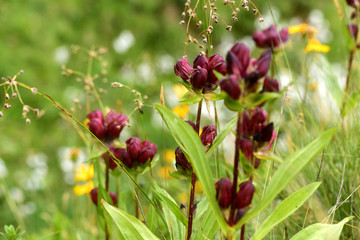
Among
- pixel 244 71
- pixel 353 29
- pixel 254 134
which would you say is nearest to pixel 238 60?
pixel 244 71

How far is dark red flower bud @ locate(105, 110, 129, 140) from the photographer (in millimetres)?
1017

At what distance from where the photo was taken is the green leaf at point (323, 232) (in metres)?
0.75

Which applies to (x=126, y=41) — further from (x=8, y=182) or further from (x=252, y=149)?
(x=252, y=149)

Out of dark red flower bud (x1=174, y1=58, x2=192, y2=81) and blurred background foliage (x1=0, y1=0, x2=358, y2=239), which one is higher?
dark red flower bud (x1=174, y1=58, x2=192, y2=81)

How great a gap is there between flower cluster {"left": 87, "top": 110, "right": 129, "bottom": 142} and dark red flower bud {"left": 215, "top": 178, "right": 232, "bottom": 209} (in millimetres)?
370

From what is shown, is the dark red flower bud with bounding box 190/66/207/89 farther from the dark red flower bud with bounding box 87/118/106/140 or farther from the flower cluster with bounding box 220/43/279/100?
the dark red flower bud with bounding box 87/118/106/140

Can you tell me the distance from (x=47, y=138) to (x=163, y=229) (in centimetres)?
212

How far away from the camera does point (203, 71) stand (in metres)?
0.80

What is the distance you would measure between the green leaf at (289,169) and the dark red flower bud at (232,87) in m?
0.13

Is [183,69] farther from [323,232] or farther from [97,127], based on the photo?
[323,232]

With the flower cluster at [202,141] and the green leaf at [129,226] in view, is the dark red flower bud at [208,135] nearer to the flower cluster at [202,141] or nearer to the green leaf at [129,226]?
the flower cluster at [202,141]

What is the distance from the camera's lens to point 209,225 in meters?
0.85

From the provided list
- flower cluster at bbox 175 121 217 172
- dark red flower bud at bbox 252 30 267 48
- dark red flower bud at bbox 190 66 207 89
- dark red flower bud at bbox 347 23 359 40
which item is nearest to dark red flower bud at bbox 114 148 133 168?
flower cluster at bbox 175 121 217 172

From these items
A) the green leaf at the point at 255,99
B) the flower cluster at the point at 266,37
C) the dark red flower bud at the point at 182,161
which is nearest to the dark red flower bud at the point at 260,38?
the flower cluster at the point at 266,37
